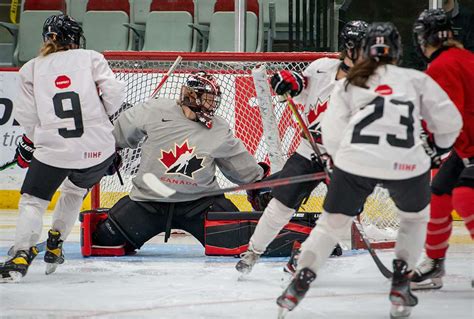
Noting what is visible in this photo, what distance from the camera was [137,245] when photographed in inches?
184

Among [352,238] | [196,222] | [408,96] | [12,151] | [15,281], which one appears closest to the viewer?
[408,96]

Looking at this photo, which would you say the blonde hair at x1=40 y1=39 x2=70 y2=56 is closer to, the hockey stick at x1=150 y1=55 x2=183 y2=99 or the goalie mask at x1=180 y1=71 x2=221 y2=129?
the goalie mask at x1=180 y1=71 x2=221 y2=129

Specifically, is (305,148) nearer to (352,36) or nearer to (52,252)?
(352,36)

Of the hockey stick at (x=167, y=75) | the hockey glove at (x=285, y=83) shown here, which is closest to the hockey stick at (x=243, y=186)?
the hockey glove at (x=285, y=83)

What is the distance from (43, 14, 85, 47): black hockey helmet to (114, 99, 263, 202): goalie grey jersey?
0.67 metres

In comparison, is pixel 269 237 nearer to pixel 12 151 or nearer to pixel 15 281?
pixel 15 281

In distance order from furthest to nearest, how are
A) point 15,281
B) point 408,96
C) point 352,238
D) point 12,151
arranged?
point 12,151
point 352,238
point 15,281
point 408,96

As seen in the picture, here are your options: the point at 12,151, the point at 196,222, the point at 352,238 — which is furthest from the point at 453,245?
the point at 12,151

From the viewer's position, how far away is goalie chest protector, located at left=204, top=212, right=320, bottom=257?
455 centimetres

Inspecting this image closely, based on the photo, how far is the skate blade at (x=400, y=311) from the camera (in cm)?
299

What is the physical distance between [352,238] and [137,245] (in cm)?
109

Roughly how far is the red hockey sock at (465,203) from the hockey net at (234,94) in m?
1.58

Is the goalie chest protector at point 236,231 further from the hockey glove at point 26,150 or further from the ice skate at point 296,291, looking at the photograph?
the ice skate at point 296,291

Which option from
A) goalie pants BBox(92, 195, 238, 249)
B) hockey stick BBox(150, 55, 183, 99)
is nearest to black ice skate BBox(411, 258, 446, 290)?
goalie pants BBox(92, 195, 238, 249)
